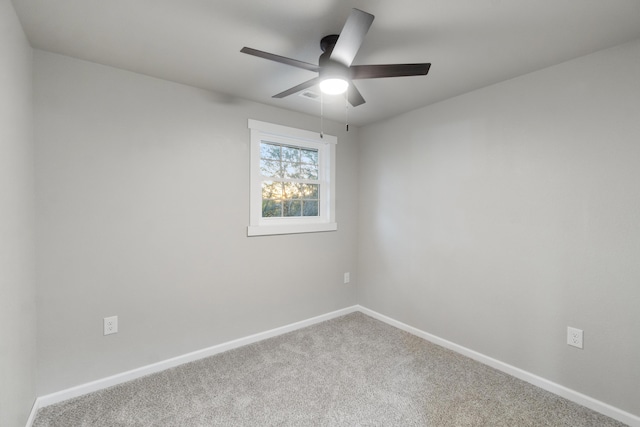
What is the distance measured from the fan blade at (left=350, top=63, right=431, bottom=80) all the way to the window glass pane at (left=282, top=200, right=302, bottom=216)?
1759 millimetres

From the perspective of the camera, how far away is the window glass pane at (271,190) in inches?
120

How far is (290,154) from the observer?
3240mm

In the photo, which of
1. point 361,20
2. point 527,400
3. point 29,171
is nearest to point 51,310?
point 29,171

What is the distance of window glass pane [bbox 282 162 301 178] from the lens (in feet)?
10.4

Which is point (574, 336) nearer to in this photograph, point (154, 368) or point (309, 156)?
point (309, 156)

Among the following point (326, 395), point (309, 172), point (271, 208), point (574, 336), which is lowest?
point (326, 395)

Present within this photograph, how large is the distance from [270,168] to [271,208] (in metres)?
0.42

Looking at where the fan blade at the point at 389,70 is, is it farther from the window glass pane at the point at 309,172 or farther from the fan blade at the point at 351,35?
the window glass pane at the point at 309,172

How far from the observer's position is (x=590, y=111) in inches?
77.3

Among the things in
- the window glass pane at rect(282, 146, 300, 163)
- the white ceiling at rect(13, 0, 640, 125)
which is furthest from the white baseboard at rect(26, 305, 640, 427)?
the white ceiling at rect(13, 0, 640, 125)

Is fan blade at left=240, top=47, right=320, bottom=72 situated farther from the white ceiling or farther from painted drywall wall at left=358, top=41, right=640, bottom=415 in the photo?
painted drywall wall at left=358, top=41, right=640, bottom=415

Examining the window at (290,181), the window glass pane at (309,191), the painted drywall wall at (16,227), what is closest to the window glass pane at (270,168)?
the window at (290,181)

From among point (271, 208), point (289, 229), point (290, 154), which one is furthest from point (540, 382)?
point (290, 154)

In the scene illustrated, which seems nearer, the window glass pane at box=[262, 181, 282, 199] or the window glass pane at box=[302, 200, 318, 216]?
the window glass pane at box=[262, 181, 282, 199]
